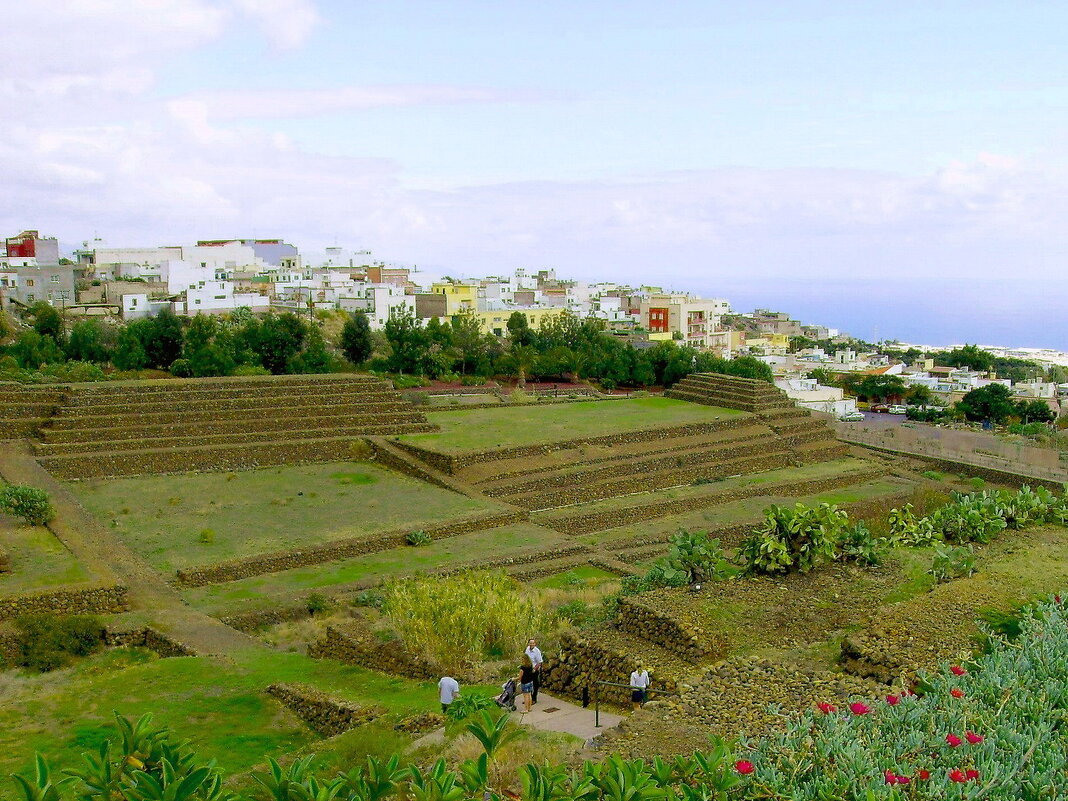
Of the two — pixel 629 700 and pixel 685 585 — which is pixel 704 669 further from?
pixel 685 585

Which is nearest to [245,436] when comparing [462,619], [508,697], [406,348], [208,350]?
[208,350]

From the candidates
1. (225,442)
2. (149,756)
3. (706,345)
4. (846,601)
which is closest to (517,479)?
(225,442)

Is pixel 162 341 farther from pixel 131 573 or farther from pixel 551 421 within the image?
pixel 131 573

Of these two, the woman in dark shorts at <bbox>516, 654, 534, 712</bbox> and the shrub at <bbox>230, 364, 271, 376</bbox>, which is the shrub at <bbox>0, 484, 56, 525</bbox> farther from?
the shrub at <bbox>230, 364, 271, 376</bbox>

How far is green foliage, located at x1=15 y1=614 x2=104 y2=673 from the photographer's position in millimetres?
11680

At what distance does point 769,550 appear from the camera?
12289 mm

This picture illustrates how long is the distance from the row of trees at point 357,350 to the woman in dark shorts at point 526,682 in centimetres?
2462

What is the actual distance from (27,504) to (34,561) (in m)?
1.87

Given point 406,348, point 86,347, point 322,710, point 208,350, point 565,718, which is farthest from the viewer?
point 406,348

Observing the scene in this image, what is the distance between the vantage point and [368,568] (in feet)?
53.9

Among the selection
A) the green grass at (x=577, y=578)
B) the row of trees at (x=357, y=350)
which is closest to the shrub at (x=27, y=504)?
the green grass at (x=577, y=578)

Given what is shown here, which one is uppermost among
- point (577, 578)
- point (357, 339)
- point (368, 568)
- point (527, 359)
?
point (357, 339)

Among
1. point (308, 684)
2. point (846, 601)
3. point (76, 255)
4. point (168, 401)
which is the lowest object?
point (308, 684)

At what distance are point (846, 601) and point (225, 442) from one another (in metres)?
16.0
